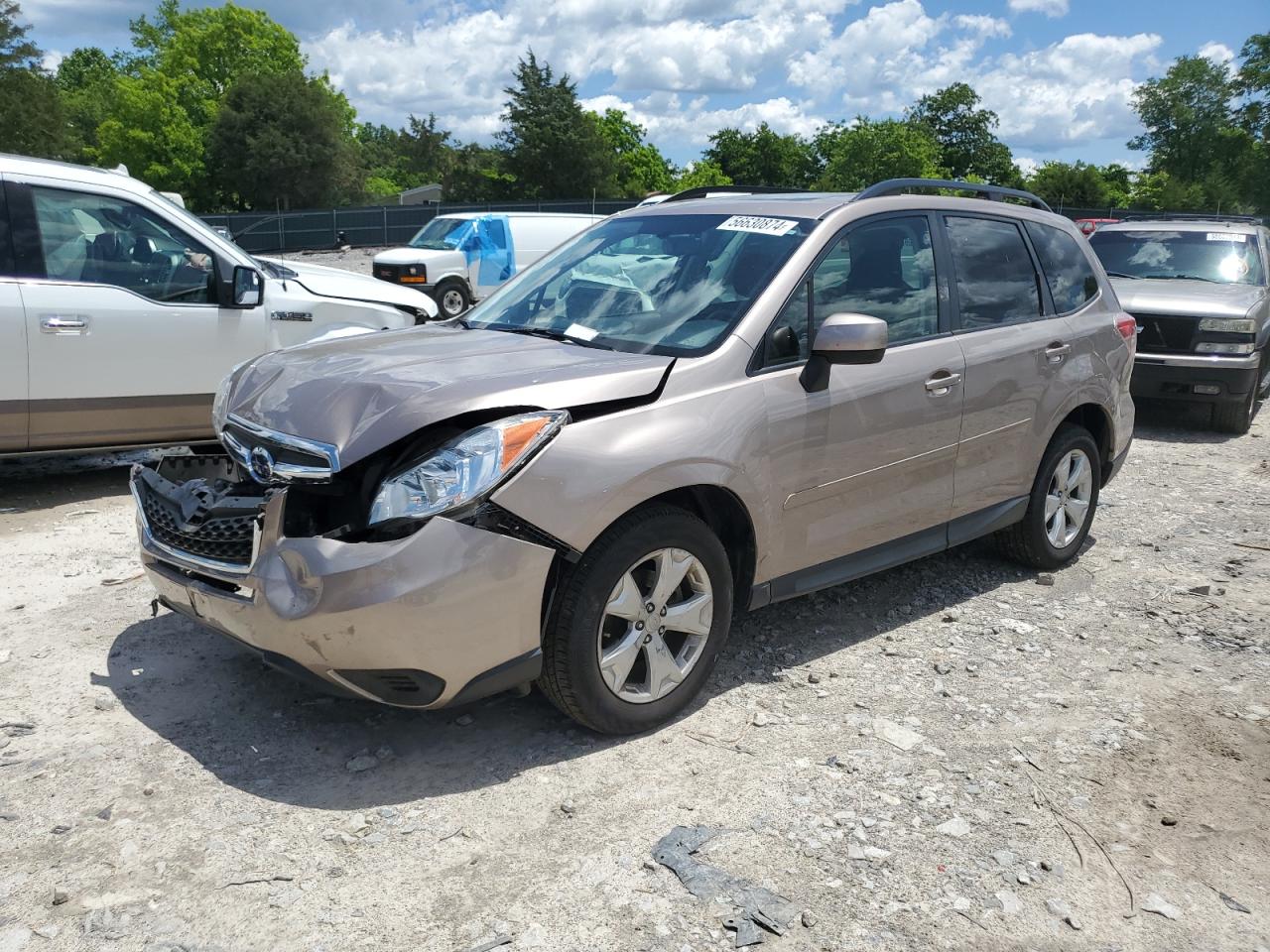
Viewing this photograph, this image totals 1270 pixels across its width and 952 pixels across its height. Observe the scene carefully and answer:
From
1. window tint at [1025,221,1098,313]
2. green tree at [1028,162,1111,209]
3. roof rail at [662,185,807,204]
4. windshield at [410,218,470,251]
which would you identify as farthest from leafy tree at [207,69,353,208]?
window tint at [1025,221,1098,313]

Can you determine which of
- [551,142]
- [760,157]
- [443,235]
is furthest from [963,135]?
[443,235]

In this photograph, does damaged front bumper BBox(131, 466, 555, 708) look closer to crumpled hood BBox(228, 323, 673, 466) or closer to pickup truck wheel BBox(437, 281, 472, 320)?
crumpled hood BBox(228, 323, 673, 466)

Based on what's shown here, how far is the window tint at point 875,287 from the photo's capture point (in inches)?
164

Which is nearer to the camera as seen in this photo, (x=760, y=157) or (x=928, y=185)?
(x=928, y=185)

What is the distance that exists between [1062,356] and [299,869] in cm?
412

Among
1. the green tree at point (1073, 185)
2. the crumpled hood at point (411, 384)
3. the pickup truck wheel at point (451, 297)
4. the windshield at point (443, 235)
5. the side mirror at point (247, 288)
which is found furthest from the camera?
the green tree at point (1073, 185)

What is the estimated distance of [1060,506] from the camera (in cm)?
569

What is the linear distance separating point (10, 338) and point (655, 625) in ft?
14.6

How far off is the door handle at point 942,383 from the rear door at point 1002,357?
0.10 metres

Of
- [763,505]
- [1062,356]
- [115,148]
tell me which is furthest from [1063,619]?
[115,148]

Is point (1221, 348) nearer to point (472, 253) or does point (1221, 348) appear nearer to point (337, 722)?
point (337, 722)

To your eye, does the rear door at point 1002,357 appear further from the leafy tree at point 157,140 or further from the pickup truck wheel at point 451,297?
the leafy tree at point 157,140

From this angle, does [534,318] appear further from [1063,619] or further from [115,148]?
[115,148]

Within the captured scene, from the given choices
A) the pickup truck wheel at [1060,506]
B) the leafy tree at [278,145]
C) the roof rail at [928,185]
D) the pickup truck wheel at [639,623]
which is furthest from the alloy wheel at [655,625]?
the leafy tree at [278,145]
